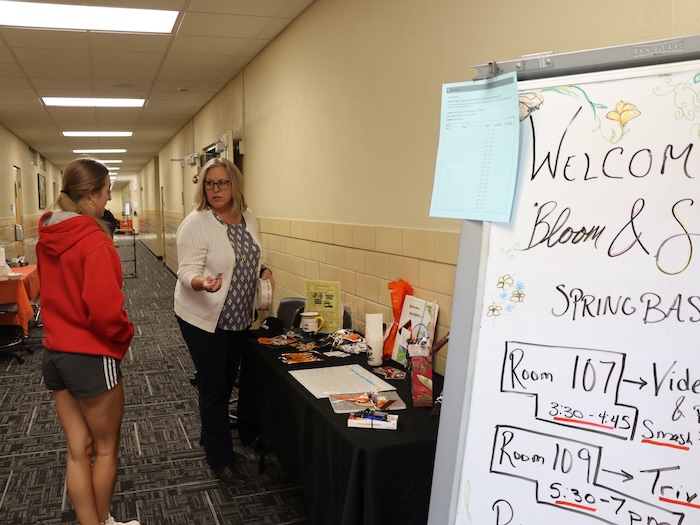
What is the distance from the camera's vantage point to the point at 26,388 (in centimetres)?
477

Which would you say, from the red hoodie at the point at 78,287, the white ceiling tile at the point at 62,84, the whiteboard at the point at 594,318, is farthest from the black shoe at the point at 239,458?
the white ceiling tile at the point at 62,84

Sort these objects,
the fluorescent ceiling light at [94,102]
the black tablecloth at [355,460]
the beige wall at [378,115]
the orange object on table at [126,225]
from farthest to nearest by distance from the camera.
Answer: the orange object on table at [126,225] < the fluorescent ceiling light at [94,102] < the beige wall at [378,115] < the black tablecloth at [355,460]

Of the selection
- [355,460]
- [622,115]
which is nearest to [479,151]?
[622,115]

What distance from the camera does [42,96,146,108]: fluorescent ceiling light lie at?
7562 millimetres

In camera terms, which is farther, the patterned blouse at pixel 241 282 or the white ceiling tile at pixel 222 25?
the white ceiling tile at pixel 222 25

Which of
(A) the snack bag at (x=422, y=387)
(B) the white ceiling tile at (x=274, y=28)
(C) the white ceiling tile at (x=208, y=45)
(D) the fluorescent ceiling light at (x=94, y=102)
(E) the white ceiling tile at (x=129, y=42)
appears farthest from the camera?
(D) the fluorescent ceiling light at (x=94, y=102)

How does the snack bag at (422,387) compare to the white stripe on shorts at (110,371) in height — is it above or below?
above

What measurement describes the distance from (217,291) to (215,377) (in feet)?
1.36

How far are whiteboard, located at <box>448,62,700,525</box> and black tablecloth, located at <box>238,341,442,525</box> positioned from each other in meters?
0.61

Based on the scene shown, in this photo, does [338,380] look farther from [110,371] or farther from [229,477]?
[229,477]

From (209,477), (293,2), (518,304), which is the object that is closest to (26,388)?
(209,477)

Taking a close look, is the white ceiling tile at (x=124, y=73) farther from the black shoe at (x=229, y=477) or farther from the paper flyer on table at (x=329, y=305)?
the black shoe at (x=229, y=477)

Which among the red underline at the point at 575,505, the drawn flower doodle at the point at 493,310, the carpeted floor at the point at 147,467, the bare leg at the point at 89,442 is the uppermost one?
the drawn flower doodle at the point at 493,310

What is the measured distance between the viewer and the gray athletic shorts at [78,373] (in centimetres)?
→ 226
